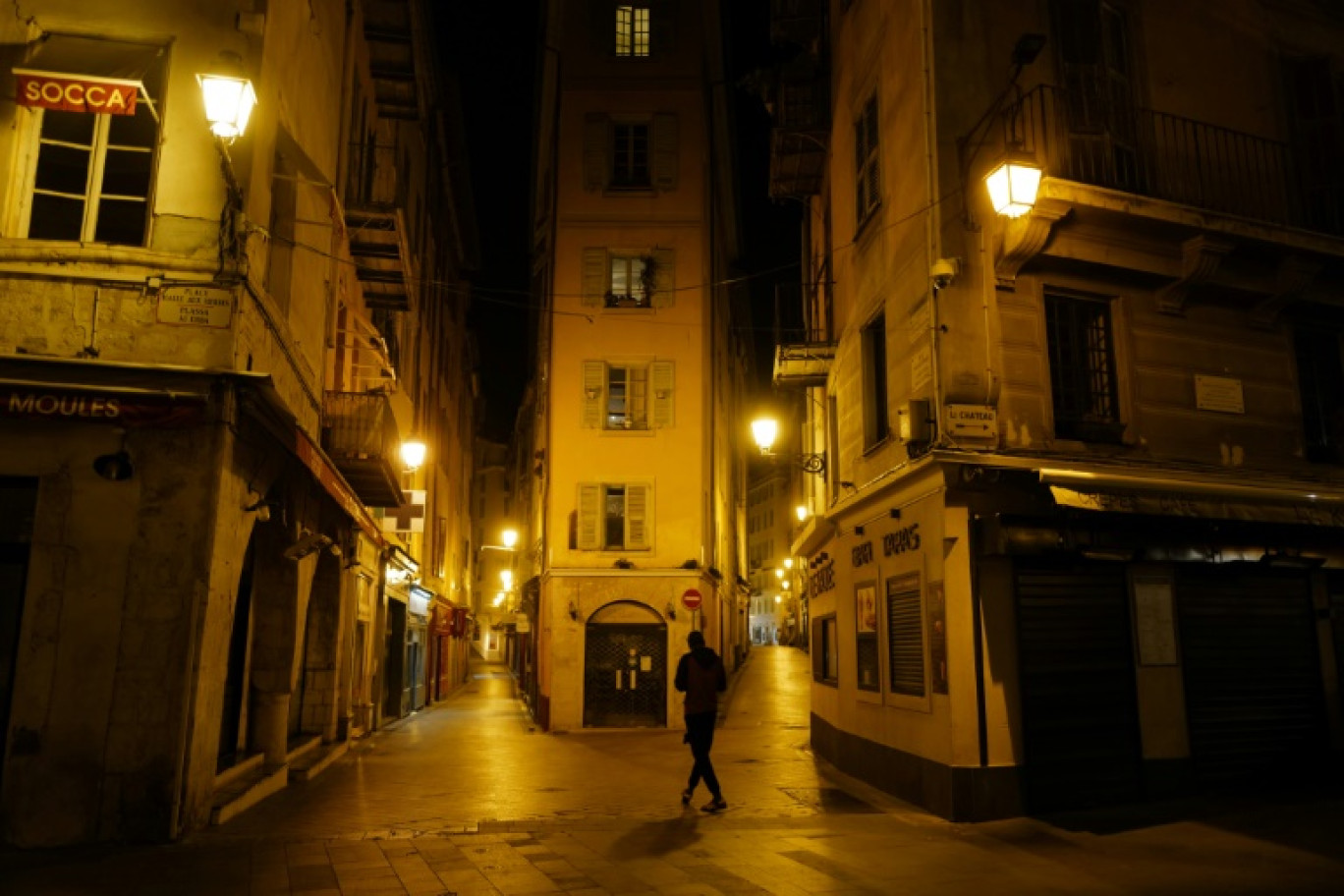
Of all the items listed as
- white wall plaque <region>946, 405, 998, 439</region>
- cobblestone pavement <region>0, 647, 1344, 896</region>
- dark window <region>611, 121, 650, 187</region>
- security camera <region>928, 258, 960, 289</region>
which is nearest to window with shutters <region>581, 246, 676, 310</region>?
dark window <region>611, 121, 650, 187</region>

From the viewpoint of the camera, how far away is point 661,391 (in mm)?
26453

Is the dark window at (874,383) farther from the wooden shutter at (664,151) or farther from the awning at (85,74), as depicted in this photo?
the wooden shutter at (664,151)

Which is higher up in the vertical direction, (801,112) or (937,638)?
(801,112)

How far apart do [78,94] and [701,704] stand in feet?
29.9

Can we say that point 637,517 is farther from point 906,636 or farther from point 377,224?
point 906,636

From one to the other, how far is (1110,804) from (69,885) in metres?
10.1

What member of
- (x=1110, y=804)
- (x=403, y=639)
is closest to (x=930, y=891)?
(x=1110, y=804)

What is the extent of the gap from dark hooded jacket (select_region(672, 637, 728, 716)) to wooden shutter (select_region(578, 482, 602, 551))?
14382 millimetres

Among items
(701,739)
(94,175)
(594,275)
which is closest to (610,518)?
(594,275)

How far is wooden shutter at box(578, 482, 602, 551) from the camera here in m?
25.8

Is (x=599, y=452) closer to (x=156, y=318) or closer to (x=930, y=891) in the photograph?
(x=156, y=318)

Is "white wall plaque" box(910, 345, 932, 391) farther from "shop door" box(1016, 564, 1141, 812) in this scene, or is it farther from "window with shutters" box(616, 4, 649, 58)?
"window with shutters" box(616, 4, 649, 58)

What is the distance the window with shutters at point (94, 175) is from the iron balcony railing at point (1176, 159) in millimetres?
9546

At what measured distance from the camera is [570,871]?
324 inches
